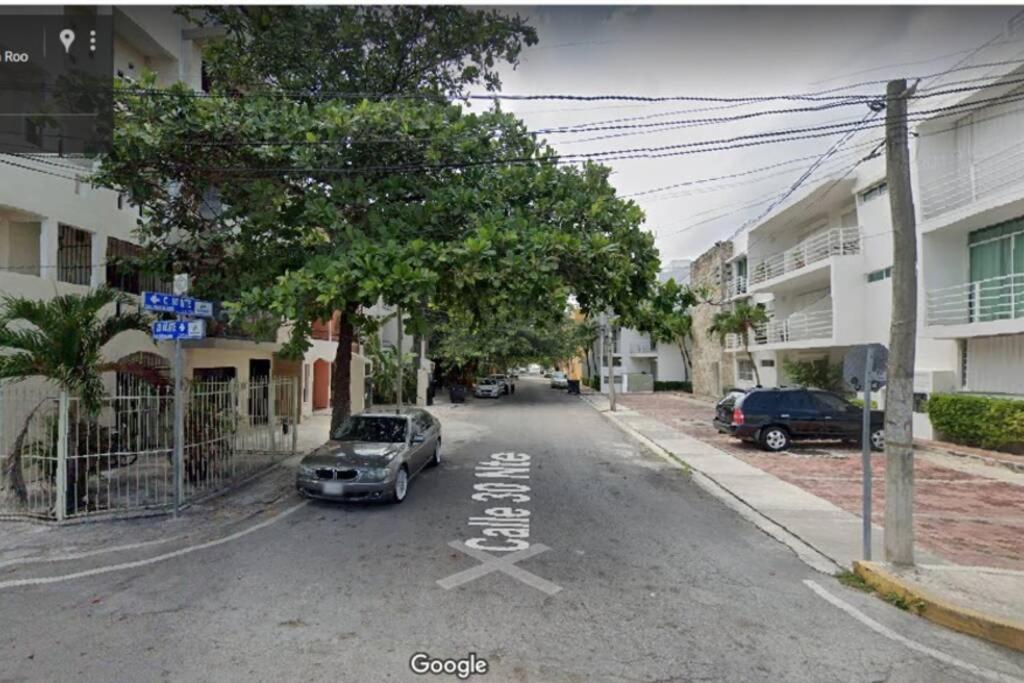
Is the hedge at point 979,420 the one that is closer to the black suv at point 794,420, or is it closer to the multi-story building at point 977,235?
the multi-story building at point 977,235

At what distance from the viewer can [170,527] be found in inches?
261

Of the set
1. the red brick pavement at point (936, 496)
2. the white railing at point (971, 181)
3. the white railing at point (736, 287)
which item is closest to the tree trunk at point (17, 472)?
the red brick pavement at point (936, 496)

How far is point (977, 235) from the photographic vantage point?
12.8m

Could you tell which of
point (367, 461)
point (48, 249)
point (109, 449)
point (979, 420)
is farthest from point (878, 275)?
point (48, 249)

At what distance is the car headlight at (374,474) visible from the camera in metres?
7.31

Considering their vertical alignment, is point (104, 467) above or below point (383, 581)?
above

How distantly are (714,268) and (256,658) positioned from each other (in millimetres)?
31943

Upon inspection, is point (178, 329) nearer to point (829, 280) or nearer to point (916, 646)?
point (916, 646)

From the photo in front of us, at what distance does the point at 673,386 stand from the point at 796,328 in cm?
2017

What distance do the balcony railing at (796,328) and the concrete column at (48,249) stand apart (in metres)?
21.0

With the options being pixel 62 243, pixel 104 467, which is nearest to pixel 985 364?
pixel 104 467

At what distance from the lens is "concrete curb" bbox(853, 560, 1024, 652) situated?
4.00 meters

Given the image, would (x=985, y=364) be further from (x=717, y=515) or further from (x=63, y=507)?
(x=63, y=507)

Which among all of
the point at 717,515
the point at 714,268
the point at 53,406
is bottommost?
the point at 717,515
